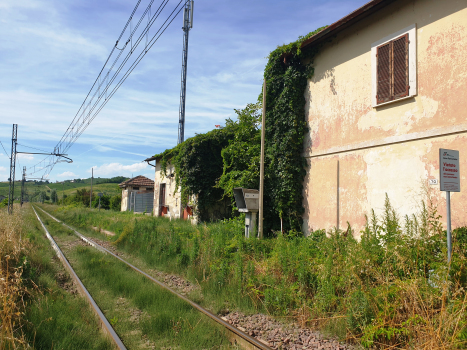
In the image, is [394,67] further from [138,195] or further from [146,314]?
[138,195]

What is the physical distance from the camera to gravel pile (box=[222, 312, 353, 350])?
4647 millimetres

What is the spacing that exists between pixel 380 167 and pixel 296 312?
4.58 m

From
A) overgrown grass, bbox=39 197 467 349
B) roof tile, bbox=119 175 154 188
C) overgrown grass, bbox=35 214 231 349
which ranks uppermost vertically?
roof tile, bbox=119 175 154 188

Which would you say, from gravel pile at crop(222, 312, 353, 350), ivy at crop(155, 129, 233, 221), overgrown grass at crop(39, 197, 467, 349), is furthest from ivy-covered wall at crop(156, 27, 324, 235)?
gravel pile at crop(222, 312, 353, 350)

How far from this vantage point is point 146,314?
582 centimetres

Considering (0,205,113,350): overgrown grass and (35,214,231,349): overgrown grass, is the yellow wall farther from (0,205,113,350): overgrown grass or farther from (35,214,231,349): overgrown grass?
(0,205,113,350): overgrown grass

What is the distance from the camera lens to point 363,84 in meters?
8.95

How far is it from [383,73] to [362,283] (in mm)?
5727

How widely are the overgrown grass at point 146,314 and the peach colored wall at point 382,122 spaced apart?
5.32 m

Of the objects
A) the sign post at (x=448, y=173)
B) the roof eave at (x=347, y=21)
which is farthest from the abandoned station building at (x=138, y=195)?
the sign post at (x=448, y=173)

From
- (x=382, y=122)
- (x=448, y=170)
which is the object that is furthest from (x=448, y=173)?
(x=382, y=122)

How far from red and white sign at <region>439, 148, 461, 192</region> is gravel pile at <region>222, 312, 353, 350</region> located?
9.05 feet

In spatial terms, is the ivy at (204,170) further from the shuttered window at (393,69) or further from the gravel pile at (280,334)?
the gravel pile at (280,334)

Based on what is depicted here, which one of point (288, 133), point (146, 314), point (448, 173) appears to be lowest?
point (146, 314)
